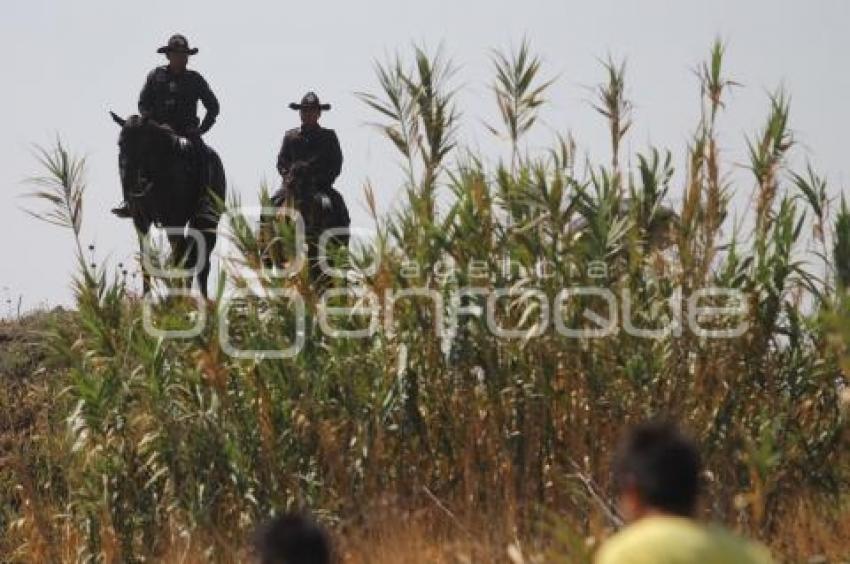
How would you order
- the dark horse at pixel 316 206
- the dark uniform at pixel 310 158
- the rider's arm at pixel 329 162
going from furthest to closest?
the rider's arm at pixel 329 162 → the dark uniform at pixel 310 158 → the dark horse at pixel 316 206

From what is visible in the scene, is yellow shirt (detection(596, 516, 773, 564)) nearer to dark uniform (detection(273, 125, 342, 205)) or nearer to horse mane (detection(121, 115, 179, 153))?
dark uniform (detection(273, 125, 342, 205))

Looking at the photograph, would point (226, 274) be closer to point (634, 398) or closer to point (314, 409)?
point (314, 409)

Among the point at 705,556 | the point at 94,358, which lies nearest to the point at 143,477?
the point at 94,358

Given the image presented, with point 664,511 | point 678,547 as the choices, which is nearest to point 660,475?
point 664,511

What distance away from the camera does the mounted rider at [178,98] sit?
1883 cm

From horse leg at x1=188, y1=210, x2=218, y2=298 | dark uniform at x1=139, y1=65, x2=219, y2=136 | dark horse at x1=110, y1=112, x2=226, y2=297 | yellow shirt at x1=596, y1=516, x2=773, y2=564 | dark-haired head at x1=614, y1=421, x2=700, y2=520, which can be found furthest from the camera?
horse leg at x1=188, y1=210, x2=218, y2=298

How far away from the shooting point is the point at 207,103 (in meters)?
19.0

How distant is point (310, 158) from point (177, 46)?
1677 mm

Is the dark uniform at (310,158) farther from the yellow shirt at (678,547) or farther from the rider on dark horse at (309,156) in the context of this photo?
the yellow shirt at (678,547)

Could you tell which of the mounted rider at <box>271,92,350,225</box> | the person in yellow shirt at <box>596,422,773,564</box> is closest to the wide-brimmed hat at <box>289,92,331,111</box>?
the mounted rider at <box>271,92,350,225</box>

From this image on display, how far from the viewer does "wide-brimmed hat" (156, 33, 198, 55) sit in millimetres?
19031

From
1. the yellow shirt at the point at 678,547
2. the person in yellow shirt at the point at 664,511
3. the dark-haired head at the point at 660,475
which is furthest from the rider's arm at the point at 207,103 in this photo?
the yellow shirt at the point at 678,547

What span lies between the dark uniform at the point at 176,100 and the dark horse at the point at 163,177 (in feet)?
0.99

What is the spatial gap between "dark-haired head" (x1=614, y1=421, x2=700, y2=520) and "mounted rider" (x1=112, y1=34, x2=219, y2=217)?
46.2 feet
